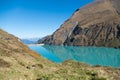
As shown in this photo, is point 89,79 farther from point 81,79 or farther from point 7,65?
point 7,65

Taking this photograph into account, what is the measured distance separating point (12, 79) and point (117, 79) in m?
7.90

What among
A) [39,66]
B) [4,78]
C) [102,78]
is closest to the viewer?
[4,78]

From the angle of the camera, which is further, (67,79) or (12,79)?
(67,79)

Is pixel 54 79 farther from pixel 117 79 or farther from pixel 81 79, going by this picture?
pixel 117 79

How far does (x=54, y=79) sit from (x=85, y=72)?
16.5ft

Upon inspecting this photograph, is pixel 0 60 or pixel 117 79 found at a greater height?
pixel 0 60

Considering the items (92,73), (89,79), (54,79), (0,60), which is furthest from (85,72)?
(0,60)

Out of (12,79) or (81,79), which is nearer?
(12,79)

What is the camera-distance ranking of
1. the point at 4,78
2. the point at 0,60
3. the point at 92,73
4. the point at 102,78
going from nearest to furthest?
1. the point at 4,78
2. the point at 102,78
3. the point at 92,73
4. the point at 0,60

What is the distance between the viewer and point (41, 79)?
50.8 ft

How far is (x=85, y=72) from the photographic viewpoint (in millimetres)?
20203

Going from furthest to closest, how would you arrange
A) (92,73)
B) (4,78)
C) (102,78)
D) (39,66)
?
(39,66) → (92,73) → (102,78) → (4,78)

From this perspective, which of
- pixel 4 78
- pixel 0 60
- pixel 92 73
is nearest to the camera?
pixel 4 78

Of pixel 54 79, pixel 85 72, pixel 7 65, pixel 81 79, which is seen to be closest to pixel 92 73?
pixel 85 72
